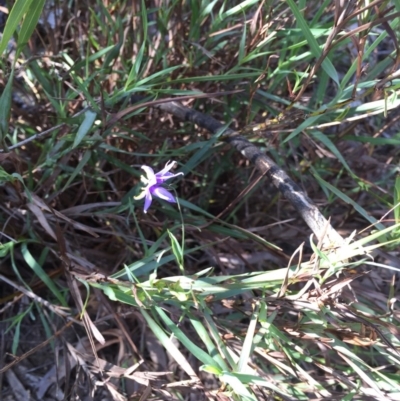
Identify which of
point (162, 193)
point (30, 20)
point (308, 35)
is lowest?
point (162, 193)

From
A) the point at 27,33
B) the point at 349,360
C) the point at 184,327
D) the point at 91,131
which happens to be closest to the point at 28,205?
the point at 91,131

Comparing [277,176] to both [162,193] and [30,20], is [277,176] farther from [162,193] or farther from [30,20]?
[30,20]

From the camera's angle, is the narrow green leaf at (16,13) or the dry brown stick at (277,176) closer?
the narrow green leaf at (16,13)

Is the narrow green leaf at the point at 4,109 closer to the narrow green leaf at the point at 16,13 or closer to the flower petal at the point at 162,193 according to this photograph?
the narrow green leaf at the point at 16,13

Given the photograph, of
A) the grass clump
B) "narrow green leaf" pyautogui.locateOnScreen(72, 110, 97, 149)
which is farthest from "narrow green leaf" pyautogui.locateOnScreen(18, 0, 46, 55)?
"narrow green leaf" pyautogui.locateOnScreen(72, 110, 97, 149)

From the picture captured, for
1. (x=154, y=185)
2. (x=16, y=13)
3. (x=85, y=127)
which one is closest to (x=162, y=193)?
(x=154, y=185)

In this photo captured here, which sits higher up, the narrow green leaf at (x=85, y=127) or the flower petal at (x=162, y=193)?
the narrow green leaf at (x=85, y=127)

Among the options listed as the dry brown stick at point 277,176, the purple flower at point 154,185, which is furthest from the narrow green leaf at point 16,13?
the dry brown stick at point 277,176

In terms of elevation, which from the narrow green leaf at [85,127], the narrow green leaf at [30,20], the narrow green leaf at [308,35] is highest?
the narrow green leaf at [30,20]

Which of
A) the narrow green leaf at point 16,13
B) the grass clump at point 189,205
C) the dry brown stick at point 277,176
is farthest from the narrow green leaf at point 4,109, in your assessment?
the dry brown stick at point 277,176
